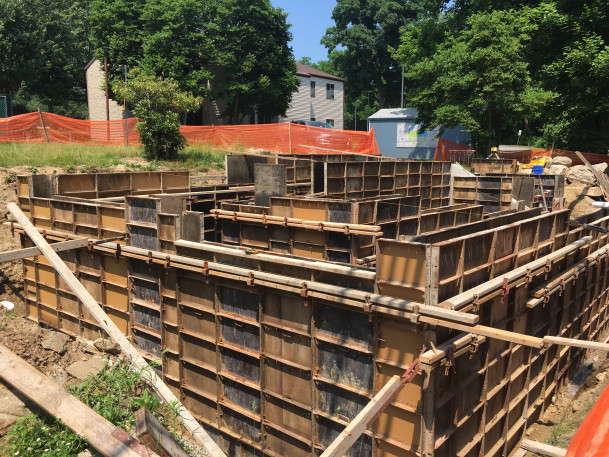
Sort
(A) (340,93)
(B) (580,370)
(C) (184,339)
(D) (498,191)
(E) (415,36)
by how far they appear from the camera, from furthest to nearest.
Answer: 1. (A) (340,93)
2. (E) (415,36)
3. (D) (498,191)
4. (B) (580,370)
5. (C) (184,339)

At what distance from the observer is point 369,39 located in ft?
222

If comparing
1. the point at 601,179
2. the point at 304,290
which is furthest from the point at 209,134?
the point at 304,290

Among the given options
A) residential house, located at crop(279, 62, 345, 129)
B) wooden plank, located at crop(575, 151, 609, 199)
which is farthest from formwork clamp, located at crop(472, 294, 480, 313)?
residential house, located at crop(279, 62, 345, 129)

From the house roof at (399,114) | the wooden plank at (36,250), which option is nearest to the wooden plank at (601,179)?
the wooden plank at (36,250)

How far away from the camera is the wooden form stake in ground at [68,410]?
4934 millimetres

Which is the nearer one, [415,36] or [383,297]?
[383,297]

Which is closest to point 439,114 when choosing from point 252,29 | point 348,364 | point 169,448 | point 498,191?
point 498,191

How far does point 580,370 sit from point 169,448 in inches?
451

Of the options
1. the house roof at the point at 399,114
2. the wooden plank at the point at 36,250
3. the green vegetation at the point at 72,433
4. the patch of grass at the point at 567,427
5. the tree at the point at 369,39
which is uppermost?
the tree at the point at 369,39

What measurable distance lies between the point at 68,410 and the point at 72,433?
97 cm

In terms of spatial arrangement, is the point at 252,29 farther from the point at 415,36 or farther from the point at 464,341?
the point at 464,341

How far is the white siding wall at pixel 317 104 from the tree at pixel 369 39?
10339 millimetres

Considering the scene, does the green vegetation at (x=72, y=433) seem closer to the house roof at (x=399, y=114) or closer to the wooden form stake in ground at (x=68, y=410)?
the wooden form stake in ground at (x=68, y=410)

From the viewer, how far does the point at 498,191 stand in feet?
69.9
